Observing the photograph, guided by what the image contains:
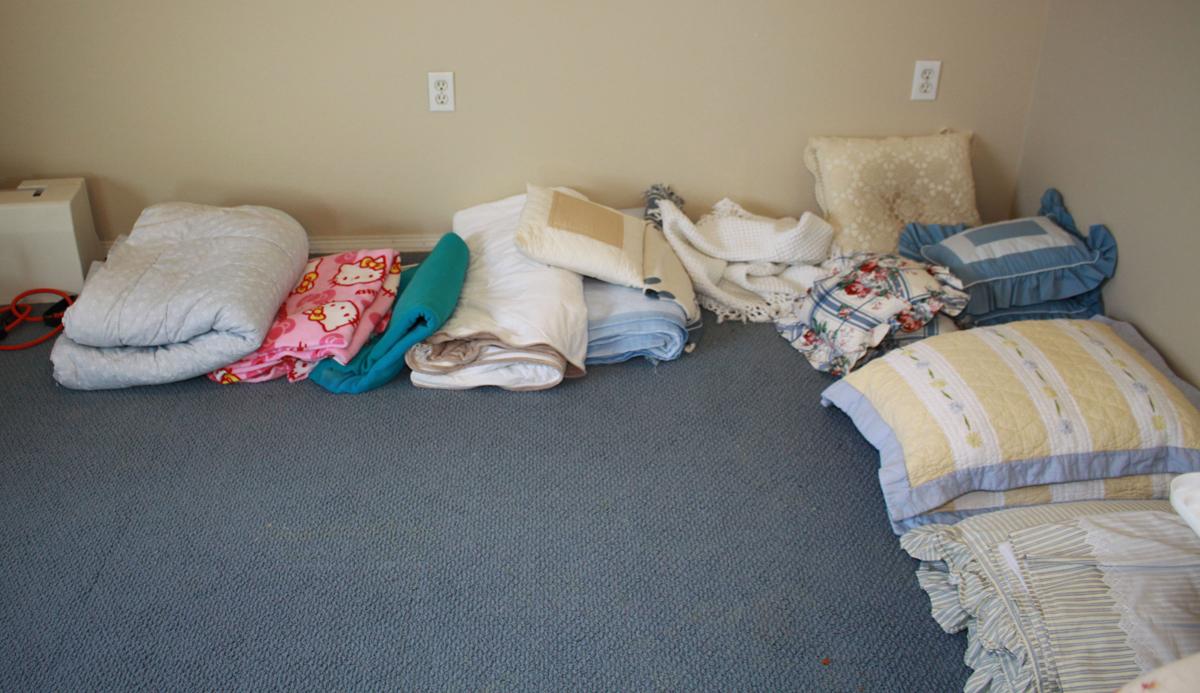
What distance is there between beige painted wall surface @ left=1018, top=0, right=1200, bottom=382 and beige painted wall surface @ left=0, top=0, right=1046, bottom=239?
0.72 feet

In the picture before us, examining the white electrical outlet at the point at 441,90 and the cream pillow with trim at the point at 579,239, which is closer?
the cream pillow with trim at the point at 579,239

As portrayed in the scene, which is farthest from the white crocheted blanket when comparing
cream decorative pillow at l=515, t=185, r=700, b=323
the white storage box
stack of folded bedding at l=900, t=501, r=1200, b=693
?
the white storage box

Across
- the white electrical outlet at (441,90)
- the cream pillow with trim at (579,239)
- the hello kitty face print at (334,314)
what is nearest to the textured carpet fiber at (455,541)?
the hello kitty face print at (334,314)

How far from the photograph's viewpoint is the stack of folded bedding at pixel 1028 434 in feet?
5.55

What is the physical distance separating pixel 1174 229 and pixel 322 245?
2.40 m

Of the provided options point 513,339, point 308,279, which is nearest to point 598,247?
point 513,339

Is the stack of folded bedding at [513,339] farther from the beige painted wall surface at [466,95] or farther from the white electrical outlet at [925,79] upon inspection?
the white electrical outlet at [925,79]

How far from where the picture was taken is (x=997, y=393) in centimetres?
176

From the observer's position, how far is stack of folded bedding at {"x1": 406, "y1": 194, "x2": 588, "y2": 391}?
2.12 m

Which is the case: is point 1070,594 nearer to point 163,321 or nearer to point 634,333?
point 634,333

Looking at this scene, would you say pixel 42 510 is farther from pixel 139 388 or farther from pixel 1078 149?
pixel 1078 149

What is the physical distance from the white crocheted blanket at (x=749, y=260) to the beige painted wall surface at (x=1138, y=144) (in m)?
0.73

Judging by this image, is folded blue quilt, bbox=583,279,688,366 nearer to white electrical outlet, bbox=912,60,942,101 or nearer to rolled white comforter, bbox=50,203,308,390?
rolled white comforter, bbox=50,203,308,390

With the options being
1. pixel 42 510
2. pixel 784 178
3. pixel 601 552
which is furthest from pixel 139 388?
pixel 784 178
